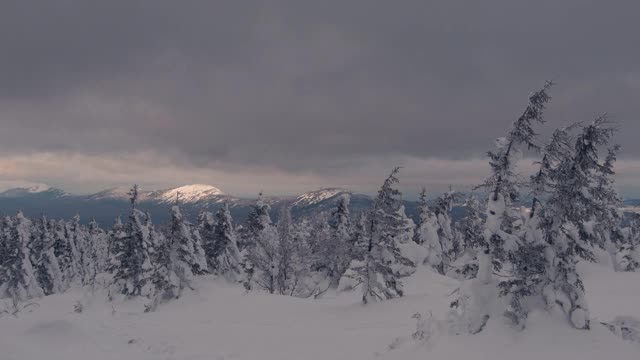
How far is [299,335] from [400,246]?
20.5m

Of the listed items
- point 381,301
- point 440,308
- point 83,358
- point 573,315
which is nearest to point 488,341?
point 573,315

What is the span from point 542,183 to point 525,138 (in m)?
1.55

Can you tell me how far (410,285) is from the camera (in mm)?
38281

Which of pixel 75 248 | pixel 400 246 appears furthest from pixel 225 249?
pixel 75 248

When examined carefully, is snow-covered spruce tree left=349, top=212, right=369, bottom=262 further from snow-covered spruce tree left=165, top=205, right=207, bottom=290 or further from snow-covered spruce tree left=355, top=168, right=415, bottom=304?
snow-covered spruce tree left=165, top=205, right=207, bottom=290

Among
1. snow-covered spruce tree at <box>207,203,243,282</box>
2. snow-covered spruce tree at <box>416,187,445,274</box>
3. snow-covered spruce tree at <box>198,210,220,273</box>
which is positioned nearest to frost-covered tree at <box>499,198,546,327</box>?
snow-covered spruce tree at <box>416,187,445,274</box>

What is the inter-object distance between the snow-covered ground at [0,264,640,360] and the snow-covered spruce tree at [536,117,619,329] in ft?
2.63

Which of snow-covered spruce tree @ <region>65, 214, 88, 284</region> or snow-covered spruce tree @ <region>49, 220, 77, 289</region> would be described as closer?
snow-covered spruce tree @ <region>49, 220, 77, 289</region>

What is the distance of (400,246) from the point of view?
1539 inches

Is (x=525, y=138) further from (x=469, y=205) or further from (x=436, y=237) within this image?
(x=436, y=237)

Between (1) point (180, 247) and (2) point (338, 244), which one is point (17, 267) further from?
(2) point (338, 244)

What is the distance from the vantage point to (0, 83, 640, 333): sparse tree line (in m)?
14.0

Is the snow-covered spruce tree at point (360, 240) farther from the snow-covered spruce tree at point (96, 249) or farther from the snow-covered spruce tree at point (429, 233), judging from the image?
the snow-covered spruce tree at point (96, 249)

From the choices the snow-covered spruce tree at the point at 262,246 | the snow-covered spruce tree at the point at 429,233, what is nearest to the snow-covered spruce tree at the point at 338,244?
the snow-covered spruce tree at the point at 262,246
